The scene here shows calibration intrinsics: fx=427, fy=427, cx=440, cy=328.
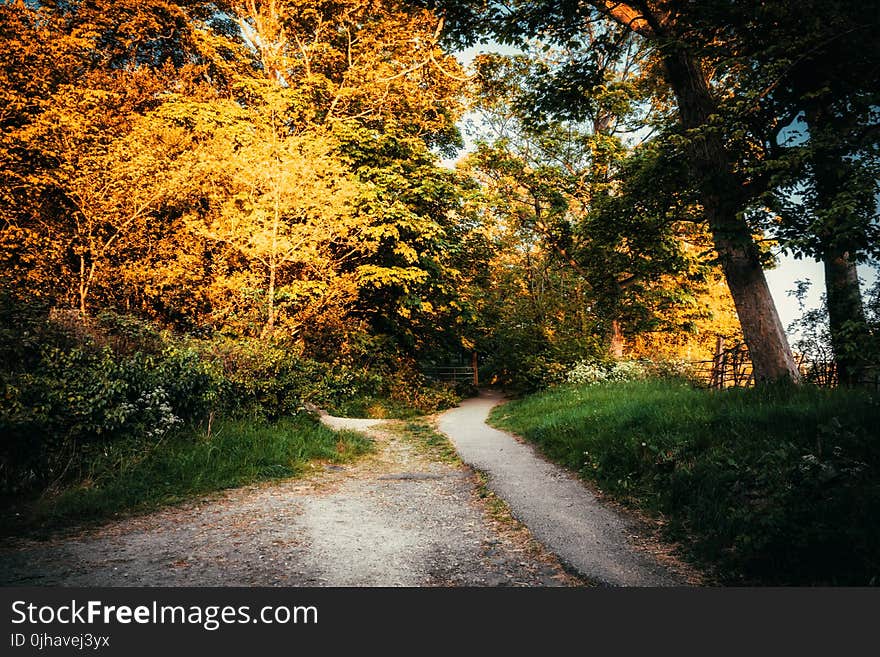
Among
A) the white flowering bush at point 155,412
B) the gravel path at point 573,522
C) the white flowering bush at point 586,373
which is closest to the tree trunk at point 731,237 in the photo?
the gravel path at point 573,522

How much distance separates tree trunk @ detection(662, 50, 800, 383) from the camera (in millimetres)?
7305

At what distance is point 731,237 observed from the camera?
7094 millimetres

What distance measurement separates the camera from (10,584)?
329 cm

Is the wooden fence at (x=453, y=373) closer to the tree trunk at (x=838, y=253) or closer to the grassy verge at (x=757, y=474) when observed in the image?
the grassy verge at (x=757, y=474)

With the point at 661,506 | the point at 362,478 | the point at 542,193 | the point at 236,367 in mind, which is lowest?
the point at 362,478

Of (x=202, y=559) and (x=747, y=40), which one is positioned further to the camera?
(x=747, y=40)

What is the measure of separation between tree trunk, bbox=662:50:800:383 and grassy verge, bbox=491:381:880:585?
4.51 ft

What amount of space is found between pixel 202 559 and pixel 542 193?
17364mm

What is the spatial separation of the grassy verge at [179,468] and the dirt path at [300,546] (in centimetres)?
38

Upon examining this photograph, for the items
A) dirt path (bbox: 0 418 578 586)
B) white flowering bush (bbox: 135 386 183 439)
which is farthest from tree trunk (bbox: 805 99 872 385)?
white flowering bush (bbox: 135 386 183 439)

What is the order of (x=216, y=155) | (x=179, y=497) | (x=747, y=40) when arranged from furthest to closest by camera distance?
(x=216, y=155), (x=747, y=40), (x=179, y=497)

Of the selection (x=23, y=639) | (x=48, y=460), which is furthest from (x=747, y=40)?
(x=48, y=460)

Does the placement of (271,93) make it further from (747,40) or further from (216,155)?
(747,40)

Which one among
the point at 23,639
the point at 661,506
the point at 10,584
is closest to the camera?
the point at 23,639
